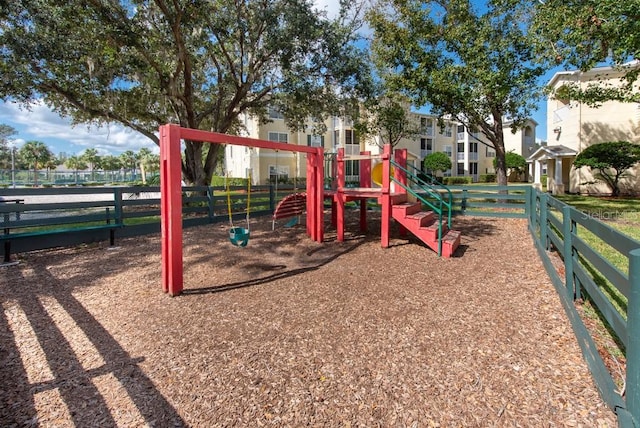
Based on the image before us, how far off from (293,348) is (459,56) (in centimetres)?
1240

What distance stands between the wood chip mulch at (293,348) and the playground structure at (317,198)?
73cm

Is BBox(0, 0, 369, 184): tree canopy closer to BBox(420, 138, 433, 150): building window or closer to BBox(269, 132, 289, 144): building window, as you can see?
BBox(269, 132, 289, 144): building window

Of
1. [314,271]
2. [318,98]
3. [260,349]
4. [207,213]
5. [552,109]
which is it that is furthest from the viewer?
[552,109]

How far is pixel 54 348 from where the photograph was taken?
3.38 m

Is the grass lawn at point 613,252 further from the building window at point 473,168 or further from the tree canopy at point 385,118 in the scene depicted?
the building window at point 473,168

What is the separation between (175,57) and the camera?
11.4m

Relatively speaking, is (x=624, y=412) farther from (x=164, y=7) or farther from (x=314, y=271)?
(x=164, y=7)

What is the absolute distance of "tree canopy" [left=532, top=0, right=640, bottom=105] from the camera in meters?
8.17

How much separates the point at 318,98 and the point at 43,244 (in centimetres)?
1037

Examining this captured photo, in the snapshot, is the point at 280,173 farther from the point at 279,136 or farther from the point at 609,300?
the point at 609,300

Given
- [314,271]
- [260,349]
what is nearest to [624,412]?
[260,349]

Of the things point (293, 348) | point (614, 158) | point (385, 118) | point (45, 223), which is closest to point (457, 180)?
point (385, 118)

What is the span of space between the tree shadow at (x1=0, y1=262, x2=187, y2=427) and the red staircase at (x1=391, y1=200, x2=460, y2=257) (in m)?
5.51

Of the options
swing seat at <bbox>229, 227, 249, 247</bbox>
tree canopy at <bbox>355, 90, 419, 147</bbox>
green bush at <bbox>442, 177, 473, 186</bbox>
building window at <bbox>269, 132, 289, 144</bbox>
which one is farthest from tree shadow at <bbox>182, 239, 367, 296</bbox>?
green bush at <bbox>442, 177, 473, 186</bbox>
